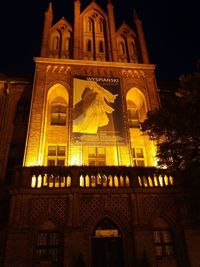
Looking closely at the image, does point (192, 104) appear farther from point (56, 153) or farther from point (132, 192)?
point (56, 153)

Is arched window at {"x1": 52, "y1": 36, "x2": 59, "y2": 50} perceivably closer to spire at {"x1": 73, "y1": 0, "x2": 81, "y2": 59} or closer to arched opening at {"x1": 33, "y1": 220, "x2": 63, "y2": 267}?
spire at {"x1": 73, "y1": 0, "x2": 81, "y2": 59}

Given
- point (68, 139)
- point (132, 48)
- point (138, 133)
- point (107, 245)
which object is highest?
point (132, 48)

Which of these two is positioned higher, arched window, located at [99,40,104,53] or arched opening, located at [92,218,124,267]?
arched window, located at [99,40,104,53]

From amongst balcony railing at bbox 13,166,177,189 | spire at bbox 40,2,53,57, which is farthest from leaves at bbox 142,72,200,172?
spire at bbox 40,2,53,57

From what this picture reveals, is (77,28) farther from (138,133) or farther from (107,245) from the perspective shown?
(107,245)

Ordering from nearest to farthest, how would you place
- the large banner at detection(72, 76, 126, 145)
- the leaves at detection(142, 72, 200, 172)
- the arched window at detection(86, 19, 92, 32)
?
the leaves at detection(142, 72, 200, 172) < the large banner at detection(72, 76, 126, 145) < the arched window at detection(86, 19, 92, 32)

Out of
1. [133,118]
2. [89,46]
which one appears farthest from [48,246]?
[89,46]

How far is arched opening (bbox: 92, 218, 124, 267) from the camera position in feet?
39.2

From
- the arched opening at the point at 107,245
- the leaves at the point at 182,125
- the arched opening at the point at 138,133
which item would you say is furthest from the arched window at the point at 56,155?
the leaves at the point at 182,125

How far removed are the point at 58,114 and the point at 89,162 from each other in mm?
4528

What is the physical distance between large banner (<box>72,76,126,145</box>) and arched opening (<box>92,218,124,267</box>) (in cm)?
477

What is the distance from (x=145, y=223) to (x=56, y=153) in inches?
276

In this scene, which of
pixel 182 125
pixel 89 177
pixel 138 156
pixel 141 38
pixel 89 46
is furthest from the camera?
pixel 141 38

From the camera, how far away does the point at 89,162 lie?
16.1 metres
